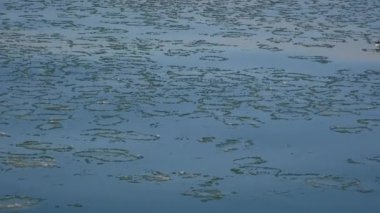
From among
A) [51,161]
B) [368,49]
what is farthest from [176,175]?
[368,49]

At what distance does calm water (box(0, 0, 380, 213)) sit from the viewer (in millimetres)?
7238

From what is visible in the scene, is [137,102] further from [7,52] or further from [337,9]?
[337,9]

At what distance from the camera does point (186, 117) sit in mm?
9695

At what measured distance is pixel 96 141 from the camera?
27.9ft

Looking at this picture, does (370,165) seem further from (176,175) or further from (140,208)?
(140,208)

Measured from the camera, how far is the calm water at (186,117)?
7238 mm

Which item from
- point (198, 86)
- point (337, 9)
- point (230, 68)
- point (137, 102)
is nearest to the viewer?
point (137, 102)

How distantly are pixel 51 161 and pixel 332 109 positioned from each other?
4564mm

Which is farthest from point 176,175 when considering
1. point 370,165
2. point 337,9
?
point 337,9

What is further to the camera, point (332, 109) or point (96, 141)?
point (332, 109)

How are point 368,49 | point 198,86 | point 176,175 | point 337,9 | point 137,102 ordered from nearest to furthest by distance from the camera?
point 176,175 → point 137,102 → point 198,86 → point 368,49 → point 337,9

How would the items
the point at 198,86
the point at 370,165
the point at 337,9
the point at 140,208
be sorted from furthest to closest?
the point at 337,9
the point at 198,86
the point at 370,165
the point at 140,208

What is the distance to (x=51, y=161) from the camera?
25.7 ft

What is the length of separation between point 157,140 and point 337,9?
547 inches
